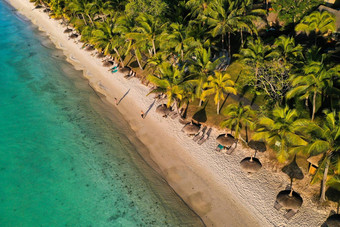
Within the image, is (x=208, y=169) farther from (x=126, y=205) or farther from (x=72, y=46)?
(x=72, y=46)

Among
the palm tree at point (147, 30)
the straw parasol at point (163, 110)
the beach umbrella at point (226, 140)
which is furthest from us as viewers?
the palm tree at point (147, 30)

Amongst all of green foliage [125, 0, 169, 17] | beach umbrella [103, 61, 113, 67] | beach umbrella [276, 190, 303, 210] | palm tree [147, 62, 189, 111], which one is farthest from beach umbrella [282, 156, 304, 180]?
beach umbrella [103, 61, 113, 67]

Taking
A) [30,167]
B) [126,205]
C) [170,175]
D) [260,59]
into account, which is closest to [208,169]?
[170,175]

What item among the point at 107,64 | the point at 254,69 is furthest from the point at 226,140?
the point at 107,64

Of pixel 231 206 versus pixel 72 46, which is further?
pixel 72 46

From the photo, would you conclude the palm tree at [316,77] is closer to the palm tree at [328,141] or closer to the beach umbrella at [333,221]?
the palm tree at [328,141]

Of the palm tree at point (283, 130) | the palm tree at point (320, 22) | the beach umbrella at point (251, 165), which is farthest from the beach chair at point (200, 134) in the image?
the palm tree at point (320, 22)
